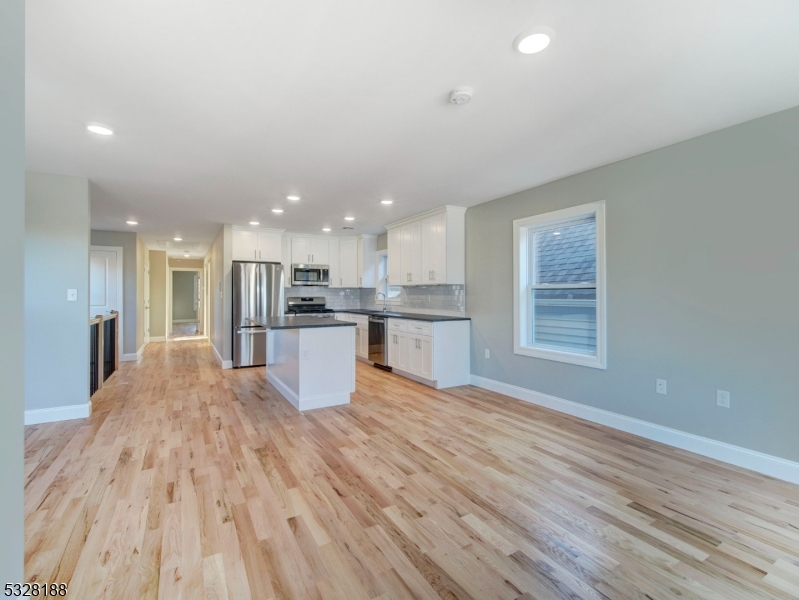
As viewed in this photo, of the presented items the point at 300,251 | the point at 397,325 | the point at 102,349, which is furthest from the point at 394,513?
the point at 300,251

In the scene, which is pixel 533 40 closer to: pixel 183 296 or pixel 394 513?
pixel 394 513

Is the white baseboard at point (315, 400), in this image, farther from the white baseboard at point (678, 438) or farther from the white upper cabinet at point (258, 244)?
the white upper cabinet at point (258, 244)

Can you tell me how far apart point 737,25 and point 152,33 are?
271 centimetres

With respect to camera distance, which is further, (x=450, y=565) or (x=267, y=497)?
(x=267, y=497)

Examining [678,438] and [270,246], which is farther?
[270,246]

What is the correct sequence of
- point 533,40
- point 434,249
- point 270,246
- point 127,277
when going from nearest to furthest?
point 533,40
point 434,249
point 270,246
point 127,277

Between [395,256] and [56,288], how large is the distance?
4199 millimetres

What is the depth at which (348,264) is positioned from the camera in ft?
24.6

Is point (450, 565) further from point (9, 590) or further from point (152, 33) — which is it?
point (152, 33)

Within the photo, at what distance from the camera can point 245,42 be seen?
175 cm

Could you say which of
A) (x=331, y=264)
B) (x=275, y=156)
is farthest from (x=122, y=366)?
(x=275, y=156)

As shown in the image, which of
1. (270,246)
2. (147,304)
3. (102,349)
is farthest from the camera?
(147,304)

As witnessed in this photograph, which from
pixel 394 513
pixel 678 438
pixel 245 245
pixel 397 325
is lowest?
Result: pixel 394 513

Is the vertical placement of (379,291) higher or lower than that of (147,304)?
higher
